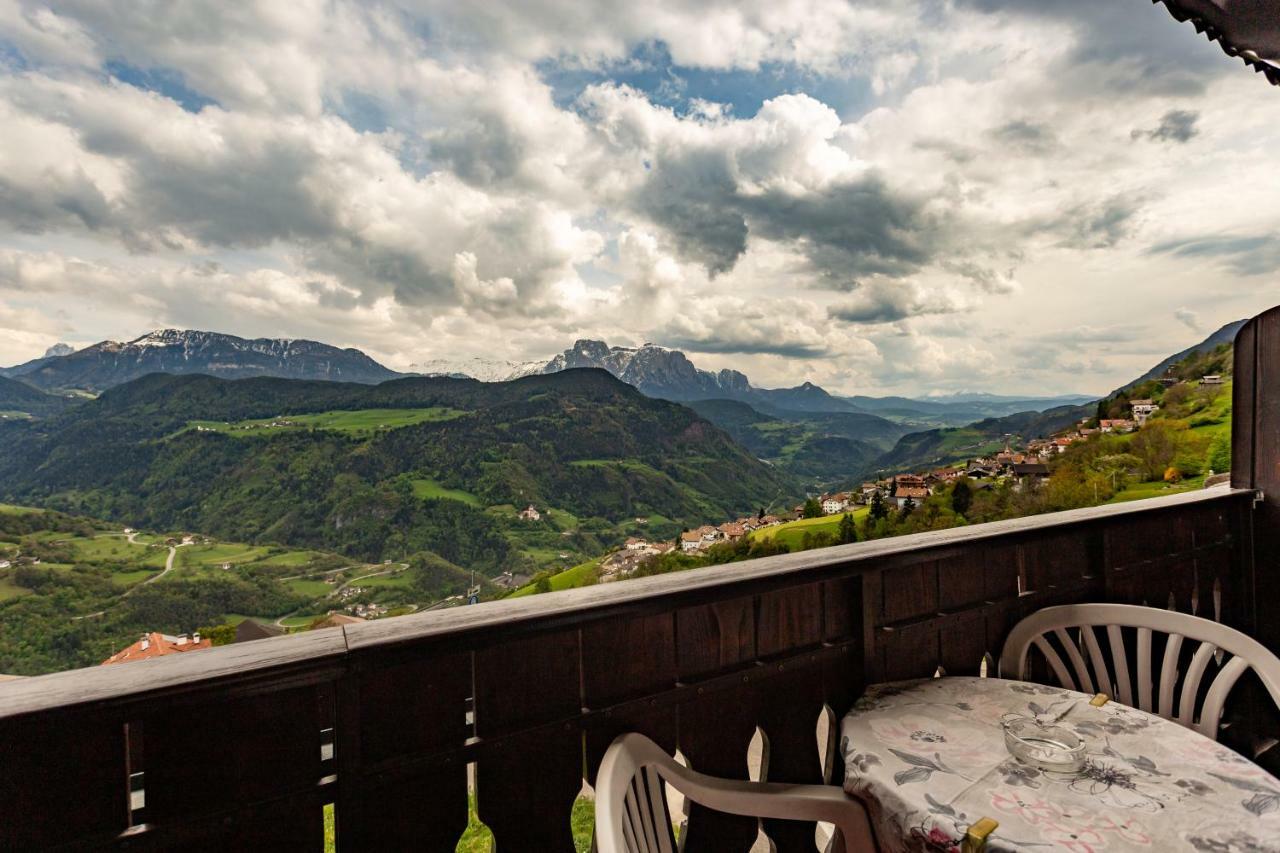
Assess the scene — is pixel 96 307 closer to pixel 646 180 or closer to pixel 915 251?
pixel 646 180

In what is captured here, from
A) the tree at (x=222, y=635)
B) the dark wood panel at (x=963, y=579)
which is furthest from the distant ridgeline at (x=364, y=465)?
the dark wood panel at (x=963, y=579)

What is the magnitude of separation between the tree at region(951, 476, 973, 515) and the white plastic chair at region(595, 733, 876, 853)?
668 centimetres

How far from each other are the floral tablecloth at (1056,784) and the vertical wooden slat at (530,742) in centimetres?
62

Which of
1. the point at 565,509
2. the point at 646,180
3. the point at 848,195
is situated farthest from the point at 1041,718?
the point at 565,509

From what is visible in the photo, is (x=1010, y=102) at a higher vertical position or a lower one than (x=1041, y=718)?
higher

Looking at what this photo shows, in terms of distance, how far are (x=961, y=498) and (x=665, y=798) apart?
292 inches

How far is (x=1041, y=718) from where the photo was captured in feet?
4.60

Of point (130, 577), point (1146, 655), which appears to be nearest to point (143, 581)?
point (130, 577)

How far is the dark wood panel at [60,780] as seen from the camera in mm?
761

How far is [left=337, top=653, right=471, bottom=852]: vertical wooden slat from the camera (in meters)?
1.01

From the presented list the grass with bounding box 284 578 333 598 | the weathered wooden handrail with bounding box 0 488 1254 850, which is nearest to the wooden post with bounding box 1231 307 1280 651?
the weathered wooden handrail with bounding box 0 488 1254 850

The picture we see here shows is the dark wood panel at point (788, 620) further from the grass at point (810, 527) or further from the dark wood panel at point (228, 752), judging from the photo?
the grass at point (810, 527)

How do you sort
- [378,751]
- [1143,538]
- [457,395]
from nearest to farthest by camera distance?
[378,751]
[1143,538]
[457,395]

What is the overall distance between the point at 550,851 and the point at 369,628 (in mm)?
628
